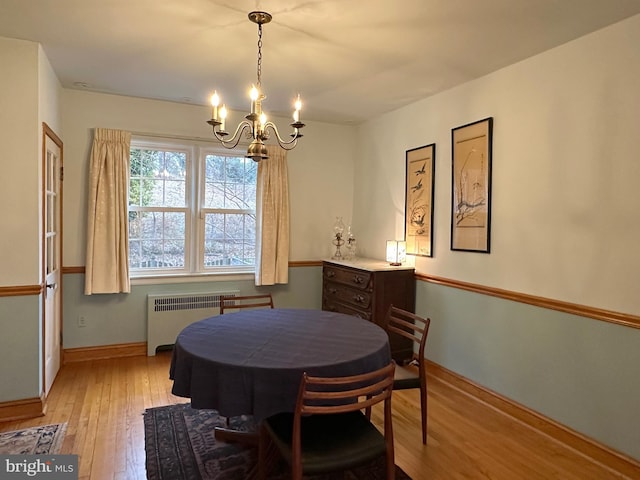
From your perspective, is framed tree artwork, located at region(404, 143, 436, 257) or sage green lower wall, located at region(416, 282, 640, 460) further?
framed tree artwork, located at region(404, 143, 436, 257)

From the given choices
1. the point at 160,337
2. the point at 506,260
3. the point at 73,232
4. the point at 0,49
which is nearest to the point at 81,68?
the point at 0,49

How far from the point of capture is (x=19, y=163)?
2.84 m

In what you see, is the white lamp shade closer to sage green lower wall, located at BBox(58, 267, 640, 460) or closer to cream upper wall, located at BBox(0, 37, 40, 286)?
sage green lower wall, located at BBox(58, 267, 640, 460)

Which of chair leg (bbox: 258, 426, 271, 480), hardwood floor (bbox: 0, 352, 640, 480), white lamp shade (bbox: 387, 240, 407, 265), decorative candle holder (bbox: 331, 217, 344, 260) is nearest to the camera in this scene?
chair leg (bbox: 258, 426, 271, 480)

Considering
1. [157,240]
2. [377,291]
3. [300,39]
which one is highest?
[300,39]

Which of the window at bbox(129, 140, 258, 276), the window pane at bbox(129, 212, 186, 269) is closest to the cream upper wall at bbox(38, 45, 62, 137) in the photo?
the window at bbox(129, 140, 258, 276)

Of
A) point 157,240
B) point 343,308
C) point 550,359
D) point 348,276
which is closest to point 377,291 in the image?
point 348,276

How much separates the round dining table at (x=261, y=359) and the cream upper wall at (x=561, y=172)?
1295mm

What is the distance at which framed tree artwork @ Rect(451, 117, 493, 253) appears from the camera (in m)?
3.23

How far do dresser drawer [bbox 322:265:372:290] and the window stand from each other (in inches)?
34.5

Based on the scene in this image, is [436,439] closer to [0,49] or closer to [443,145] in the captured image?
[443,145]

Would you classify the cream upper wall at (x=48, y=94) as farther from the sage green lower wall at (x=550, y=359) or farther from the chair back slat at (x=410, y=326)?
the sage green lower wall at (x=550, y=359)

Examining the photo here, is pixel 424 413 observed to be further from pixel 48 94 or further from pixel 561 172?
pixel 48 94

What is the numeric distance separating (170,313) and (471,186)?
3.11 m
